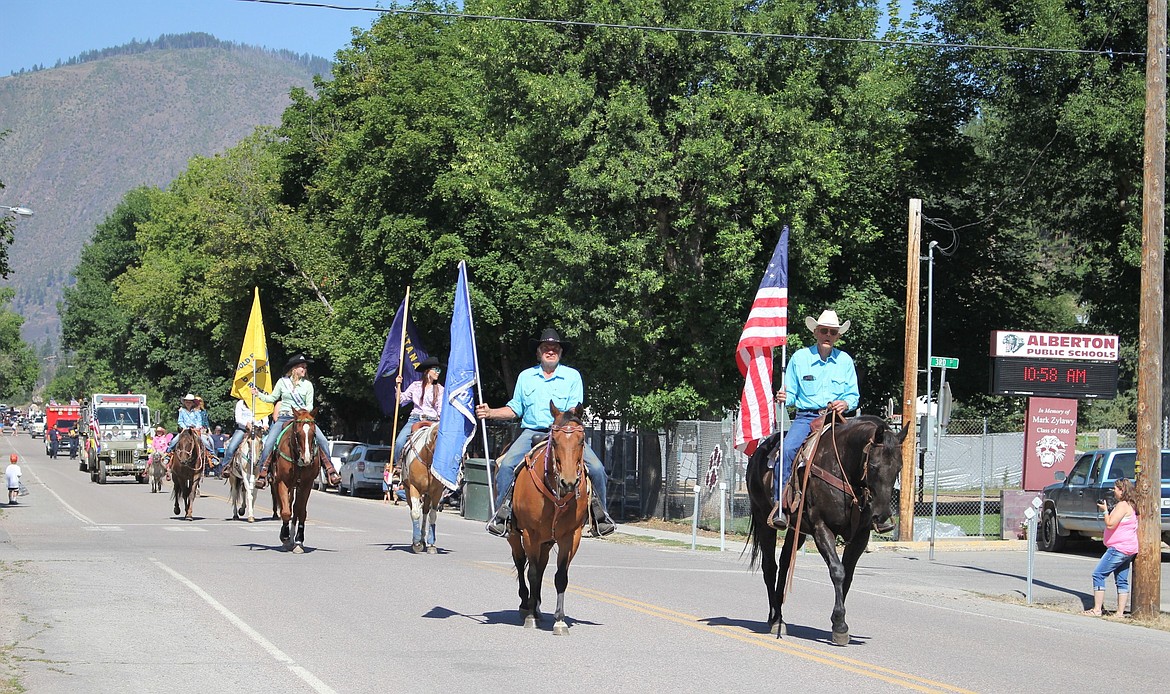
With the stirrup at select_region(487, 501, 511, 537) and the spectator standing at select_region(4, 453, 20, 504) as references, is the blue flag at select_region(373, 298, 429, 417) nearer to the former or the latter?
the spectator standing at select_region(4, 453, 20, 504)

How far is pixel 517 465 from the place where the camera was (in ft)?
42.1

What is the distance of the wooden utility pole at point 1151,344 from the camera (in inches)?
695

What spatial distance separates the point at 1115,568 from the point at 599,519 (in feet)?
28.9

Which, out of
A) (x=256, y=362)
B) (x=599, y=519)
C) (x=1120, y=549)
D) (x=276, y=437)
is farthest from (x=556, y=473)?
(x=256, y=362)

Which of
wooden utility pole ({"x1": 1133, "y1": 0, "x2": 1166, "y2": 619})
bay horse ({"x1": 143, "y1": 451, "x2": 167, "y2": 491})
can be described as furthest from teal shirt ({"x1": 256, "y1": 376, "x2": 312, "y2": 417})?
bay horse ({"x1": 143, "y1": 451, "x2": 167, "y2": 491})

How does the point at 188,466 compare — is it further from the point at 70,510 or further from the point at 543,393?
the point at 543,393

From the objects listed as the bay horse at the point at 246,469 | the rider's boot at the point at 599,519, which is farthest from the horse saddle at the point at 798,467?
the bay horse at the point at 246,469

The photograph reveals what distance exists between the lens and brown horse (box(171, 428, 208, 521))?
30.8 m

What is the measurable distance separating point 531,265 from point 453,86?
527 inches

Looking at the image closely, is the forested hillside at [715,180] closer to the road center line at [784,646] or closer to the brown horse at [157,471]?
the brown horse at [157,471]

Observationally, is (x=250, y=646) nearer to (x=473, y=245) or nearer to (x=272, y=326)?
(x=473, y=245)

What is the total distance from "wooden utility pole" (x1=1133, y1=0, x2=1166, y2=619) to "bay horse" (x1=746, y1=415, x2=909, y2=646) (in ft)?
22.7

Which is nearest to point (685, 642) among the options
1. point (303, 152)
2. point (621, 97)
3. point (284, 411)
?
point (284, 411)

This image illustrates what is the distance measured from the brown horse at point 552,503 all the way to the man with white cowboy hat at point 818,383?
1.90m
